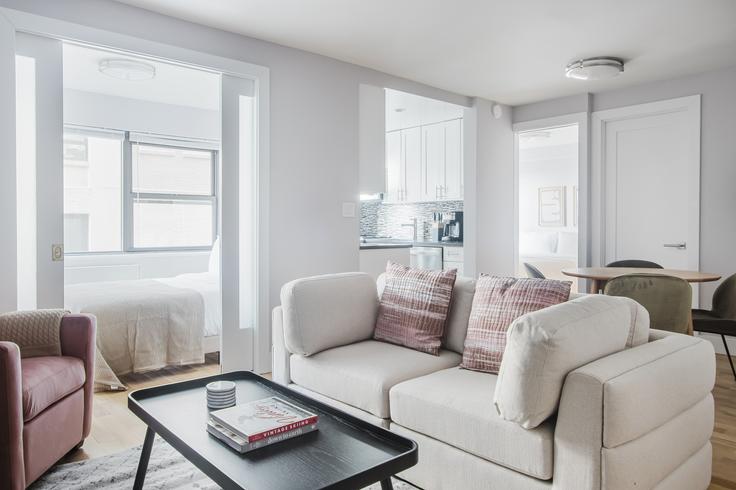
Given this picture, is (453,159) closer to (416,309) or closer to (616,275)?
(616,275)

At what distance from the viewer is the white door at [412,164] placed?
6.74 meters

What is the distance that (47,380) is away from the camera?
2.12m

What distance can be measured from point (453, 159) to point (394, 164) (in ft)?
3.67

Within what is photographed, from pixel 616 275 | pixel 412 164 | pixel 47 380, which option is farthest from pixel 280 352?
pixel 412 164

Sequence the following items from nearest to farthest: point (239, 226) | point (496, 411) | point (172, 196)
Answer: point (496, 411) < point (239, 226) < point (172, 196)

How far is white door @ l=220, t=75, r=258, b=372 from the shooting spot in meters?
3.64

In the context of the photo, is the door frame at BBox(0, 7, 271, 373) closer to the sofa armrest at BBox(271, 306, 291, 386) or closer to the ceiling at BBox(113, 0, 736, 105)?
the ceiling at BBox(113, 0, 736, 105)

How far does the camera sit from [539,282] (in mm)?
2217

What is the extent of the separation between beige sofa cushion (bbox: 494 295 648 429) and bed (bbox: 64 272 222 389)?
8.33 feet

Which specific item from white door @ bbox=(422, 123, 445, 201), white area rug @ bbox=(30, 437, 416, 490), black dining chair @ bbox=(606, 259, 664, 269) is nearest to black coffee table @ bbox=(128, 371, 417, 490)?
white area rug @ bbox=(30, 437, 416, 490)

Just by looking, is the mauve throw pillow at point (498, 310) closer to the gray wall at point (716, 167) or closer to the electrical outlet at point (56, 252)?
the electrical outlet at point (56, 252)

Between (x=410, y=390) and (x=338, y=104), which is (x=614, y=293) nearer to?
(x=410, y=390)

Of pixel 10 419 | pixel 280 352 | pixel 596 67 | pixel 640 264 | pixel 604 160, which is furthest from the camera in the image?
pixel 604 160

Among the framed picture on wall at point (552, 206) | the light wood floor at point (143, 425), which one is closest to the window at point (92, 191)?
the light wood floor at point (143, 425)
